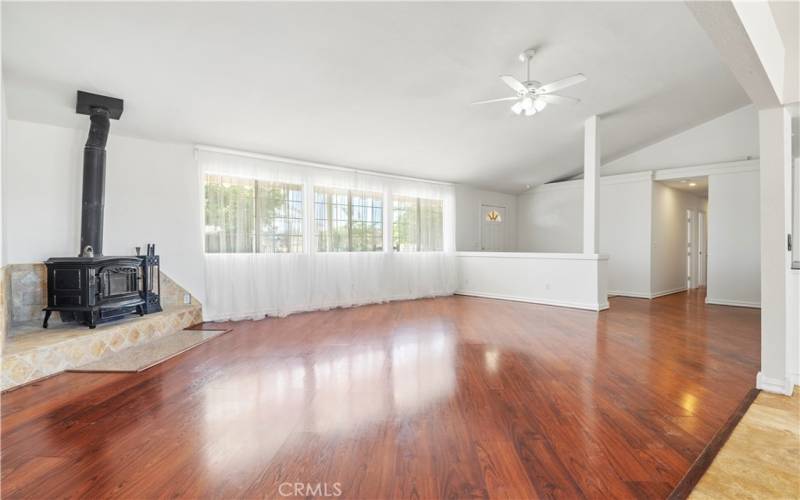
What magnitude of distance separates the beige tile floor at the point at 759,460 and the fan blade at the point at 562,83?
305cm

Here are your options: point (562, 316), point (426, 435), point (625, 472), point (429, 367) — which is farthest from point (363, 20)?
point (562, 316)

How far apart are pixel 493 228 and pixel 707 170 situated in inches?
171

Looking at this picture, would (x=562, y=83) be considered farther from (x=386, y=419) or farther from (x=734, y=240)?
(x=734, y=240)

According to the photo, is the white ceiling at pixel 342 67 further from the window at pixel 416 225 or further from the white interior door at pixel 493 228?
the white interior door at pixel 493 228

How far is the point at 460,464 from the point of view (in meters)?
1.69

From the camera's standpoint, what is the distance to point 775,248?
8.44 ft

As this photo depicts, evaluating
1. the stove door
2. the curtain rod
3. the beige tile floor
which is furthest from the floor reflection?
the curtain rod

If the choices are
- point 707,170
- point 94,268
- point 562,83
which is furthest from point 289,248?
point 707,170

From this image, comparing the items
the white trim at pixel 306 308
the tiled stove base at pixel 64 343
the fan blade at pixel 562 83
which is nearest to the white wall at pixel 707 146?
the fan blade at pixel 562 83

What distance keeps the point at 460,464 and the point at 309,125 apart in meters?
4.33

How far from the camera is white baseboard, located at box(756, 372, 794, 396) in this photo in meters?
2.51

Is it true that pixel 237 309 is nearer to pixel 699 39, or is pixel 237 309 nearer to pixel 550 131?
pixel 550 131

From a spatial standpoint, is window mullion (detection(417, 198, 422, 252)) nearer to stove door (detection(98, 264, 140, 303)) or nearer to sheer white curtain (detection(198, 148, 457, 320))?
sheer white curtain (detection(198, 148, 457, 320))

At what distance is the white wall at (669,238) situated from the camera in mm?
7441
